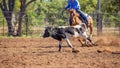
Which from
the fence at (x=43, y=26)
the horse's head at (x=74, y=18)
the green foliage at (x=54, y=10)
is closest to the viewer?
the horse's head at (x=74, y=18)

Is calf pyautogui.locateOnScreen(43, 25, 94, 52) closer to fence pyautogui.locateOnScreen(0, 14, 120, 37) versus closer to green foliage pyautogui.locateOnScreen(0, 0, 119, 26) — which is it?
fence pyautogui.locateOnScreen(0, 14, 120, 37)

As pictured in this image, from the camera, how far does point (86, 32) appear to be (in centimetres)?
1438

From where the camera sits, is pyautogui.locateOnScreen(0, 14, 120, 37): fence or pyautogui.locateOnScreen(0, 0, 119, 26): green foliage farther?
pyautogui.locateOnScreen(0, 0, 119, 26): green foliage

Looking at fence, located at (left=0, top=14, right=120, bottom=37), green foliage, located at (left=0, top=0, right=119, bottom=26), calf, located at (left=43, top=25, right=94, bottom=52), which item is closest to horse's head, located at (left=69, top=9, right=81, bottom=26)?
calf, located at (left=43, top=25, right=94, bottom=52)

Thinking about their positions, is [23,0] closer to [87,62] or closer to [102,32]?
[102,32]

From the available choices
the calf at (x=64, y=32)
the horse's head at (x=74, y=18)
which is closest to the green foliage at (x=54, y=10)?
the horse's head at (x=74, y=18)

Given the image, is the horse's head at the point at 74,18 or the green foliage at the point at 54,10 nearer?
the horse's head at the point at 74,18

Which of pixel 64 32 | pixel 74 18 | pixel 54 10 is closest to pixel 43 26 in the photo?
pixel 74 18

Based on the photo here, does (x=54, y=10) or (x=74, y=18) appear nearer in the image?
(x=74, y=18)

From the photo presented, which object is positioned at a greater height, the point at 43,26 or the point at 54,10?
the point at 54,10

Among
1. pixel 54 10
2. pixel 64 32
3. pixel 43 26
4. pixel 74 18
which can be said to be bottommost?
pixel 43 26

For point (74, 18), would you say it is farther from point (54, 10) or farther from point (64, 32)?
point (54, 10)

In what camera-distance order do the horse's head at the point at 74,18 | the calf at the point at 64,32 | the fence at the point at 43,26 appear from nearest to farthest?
the calf at the point at 64,32
the horse's head at the point at 74,18
the fence at the point at 43,26

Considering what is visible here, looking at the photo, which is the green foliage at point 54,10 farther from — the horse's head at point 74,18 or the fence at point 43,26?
the horse's head at point 74,18
